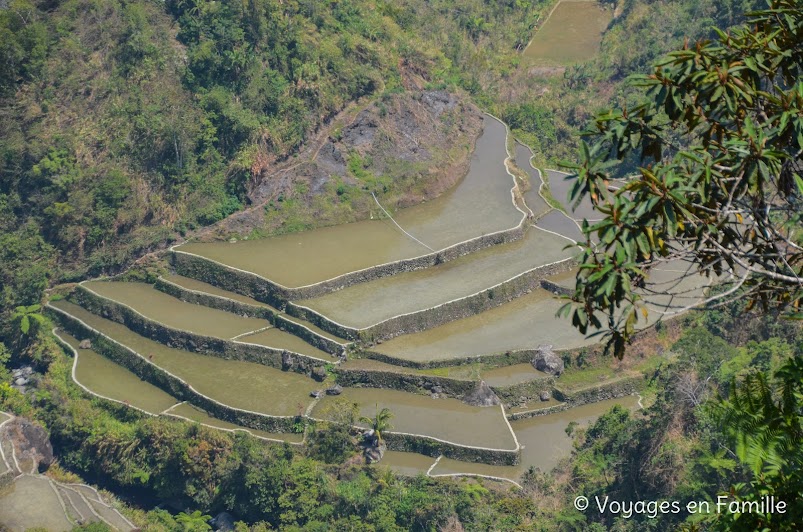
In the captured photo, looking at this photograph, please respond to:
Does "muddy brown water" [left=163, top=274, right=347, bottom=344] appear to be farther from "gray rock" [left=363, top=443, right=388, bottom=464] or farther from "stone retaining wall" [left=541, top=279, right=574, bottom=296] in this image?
"stone retaining wall" [left=541, top=279, right=574, bottom=296]

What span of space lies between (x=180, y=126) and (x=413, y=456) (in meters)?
15.7

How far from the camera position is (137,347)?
112ft

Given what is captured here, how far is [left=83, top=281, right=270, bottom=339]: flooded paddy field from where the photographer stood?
33.7m

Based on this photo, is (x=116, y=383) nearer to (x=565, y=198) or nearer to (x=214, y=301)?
(x=214, y=301)

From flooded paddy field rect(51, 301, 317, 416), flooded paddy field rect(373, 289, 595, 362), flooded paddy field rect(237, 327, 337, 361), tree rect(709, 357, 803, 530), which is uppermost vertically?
tree rect(709, 357, 803, 530)

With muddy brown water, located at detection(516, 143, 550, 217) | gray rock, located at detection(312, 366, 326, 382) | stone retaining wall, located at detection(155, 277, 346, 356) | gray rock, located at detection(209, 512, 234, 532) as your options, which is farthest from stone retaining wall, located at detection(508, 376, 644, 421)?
muddy brown water, located at detection(516, 143, 550, 217)

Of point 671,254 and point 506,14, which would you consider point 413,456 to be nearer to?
point 671,254

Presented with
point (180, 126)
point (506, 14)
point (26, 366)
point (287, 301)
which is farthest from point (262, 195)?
point (506, 14)

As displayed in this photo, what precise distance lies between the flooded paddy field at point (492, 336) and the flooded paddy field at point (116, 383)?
6.33 m

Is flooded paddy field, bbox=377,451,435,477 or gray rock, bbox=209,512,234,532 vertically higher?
flooded paddy field, bbox=377,451,435,477

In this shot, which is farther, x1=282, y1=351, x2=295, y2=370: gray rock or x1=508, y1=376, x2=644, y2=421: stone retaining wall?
x1=282, y1=351, x2=295, y2=370: gray rock

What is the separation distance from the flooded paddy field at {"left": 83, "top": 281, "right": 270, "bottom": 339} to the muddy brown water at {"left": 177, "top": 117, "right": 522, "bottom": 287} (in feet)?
5.42

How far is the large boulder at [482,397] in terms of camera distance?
30844 millimetres

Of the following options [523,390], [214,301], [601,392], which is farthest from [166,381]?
[601,392]
